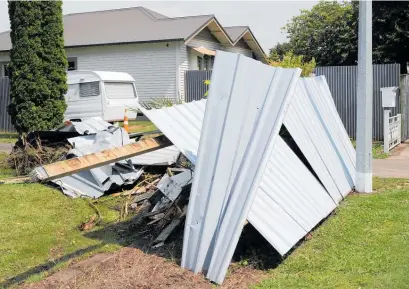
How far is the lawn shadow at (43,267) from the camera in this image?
5.27m

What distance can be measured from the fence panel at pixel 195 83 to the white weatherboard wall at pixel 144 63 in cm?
202

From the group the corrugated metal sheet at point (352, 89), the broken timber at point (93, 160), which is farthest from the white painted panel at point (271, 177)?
the corrugated metal sheet at point (352, 89)

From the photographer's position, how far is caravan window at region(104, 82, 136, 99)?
1959 cm

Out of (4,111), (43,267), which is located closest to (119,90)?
(4,111)

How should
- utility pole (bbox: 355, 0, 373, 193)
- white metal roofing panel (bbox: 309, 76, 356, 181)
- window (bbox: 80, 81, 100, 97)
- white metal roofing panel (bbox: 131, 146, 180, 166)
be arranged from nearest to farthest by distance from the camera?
utility pole (bbox: 355, 0, 373, 193)
white metal roofing panel (bbox: 309, 76, 356, 181)
white metal roofing panel (bbox: 131, 146, 180, 166)
window (bbox: 80, 81, 100, 97)

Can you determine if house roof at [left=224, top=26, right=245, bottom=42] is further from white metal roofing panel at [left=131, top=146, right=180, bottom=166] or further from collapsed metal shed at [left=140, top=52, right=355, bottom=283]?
collapsed metal shed at [left=140, top=52, right=355, bottom=283]

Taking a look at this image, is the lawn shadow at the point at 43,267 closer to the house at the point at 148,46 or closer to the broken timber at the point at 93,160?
the broken timber at the point at 93,160

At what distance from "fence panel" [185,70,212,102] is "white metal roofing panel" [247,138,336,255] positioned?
46.5 feet

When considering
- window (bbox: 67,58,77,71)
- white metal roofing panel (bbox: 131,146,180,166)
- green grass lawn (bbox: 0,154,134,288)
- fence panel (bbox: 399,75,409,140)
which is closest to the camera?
green grass lawn (bbox: 0,154,134,288)

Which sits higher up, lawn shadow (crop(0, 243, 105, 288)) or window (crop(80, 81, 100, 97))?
window (crop(80, 81, 100, 97))

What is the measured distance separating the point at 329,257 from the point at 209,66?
2303cm

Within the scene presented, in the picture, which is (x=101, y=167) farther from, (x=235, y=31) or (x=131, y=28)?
(x=235, y=31)

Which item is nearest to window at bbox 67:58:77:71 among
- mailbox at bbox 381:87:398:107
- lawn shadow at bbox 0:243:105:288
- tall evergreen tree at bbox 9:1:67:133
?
tall evergreen tree at bbox 9:1:67:133

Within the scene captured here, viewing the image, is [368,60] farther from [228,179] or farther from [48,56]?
[48,56]
